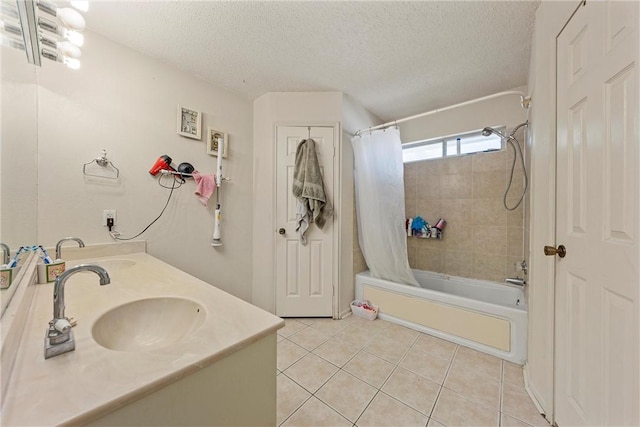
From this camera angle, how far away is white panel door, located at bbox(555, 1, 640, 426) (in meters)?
0.73

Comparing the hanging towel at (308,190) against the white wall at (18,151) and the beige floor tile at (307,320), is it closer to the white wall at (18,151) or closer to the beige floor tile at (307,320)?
the beige floor tile at (307,320)

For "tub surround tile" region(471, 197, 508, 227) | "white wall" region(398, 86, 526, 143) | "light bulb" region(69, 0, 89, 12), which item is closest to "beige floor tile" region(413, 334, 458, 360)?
"tub surround tile" region(471, 197, 508, 227)

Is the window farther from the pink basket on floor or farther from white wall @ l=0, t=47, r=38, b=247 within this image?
white wall @ l=0, t=47, r=38, b=247

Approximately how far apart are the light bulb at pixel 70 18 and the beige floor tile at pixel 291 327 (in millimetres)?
2298

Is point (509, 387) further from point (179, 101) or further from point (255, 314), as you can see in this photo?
point (179, 101)

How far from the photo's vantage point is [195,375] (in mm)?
511

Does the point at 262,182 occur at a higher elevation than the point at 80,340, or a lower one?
higher

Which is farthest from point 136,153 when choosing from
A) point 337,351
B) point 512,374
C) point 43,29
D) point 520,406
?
point 512,374

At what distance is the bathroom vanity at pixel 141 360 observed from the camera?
40cm

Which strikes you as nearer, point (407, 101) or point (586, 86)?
point (586, 86)

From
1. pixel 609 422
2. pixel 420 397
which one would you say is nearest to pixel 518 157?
pixel 609 422

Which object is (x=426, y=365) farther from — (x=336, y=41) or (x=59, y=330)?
A: (x=336, y=41)

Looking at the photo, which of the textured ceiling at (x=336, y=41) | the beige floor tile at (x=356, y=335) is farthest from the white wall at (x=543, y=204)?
the beige floor tile at (x=356, y=335)

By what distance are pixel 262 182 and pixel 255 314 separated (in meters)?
→ 1.80
